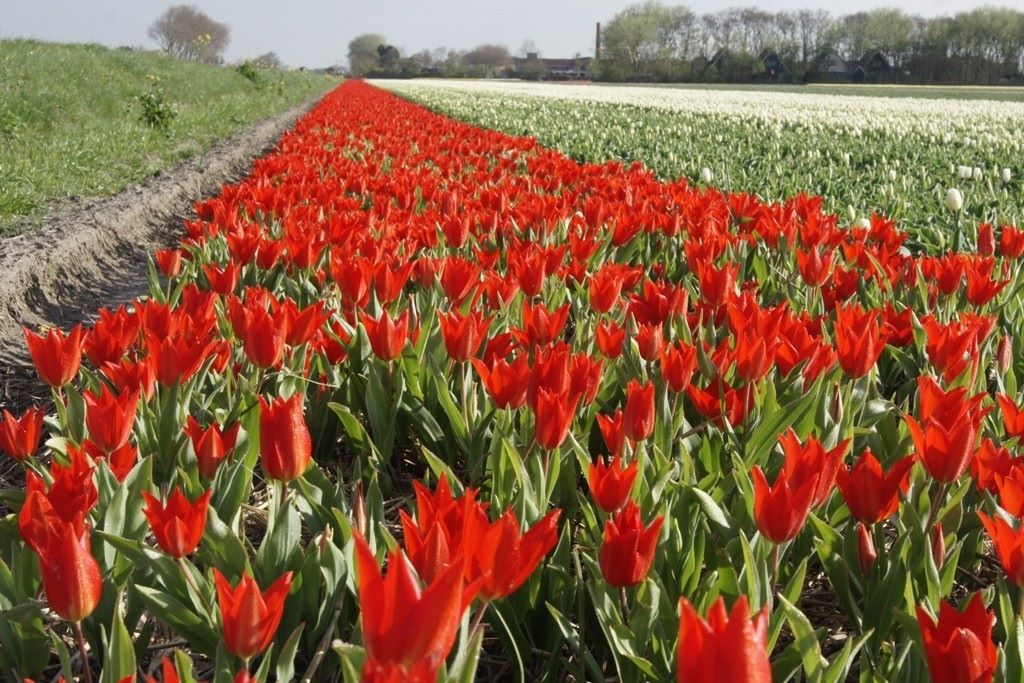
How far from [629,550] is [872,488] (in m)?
0.35

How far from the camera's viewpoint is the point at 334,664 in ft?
4.05

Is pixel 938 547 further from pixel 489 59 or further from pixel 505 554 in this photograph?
pixel 489 59

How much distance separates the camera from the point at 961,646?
2.77ft

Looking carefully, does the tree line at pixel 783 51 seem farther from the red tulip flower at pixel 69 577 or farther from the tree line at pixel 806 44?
the red tulip flower at pixel 69 577

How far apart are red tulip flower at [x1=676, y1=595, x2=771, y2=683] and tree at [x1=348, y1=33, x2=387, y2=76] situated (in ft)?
337

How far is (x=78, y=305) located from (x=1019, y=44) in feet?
273

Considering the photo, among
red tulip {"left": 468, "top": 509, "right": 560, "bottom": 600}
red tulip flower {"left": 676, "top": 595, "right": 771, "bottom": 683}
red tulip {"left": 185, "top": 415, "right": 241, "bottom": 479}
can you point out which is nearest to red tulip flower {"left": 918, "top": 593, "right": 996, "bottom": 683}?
red tulip flower {"left": 676, "top": 595, "right": 771, "bottom": 683}

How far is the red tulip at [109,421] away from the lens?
140 centimetres

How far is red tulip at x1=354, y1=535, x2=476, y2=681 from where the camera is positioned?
73 centimetres

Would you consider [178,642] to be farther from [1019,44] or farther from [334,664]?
[1019,44]

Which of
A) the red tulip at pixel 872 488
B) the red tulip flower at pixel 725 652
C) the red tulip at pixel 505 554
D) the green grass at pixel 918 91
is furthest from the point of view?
the green grass at pixel 918 91

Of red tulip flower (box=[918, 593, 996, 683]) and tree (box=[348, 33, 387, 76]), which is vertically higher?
tree (box=[348, 33, 387, 76])

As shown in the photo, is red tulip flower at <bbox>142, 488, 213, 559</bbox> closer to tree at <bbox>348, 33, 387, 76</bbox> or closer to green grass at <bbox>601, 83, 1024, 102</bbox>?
green grass at <bbox>601, 83, 1024, 102</bbox>

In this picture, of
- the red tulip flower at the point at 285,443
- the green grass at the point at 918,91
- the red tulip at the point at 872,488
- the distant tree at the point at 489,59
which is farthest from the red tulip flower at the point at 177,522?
the distant tree at the point at 489,59
